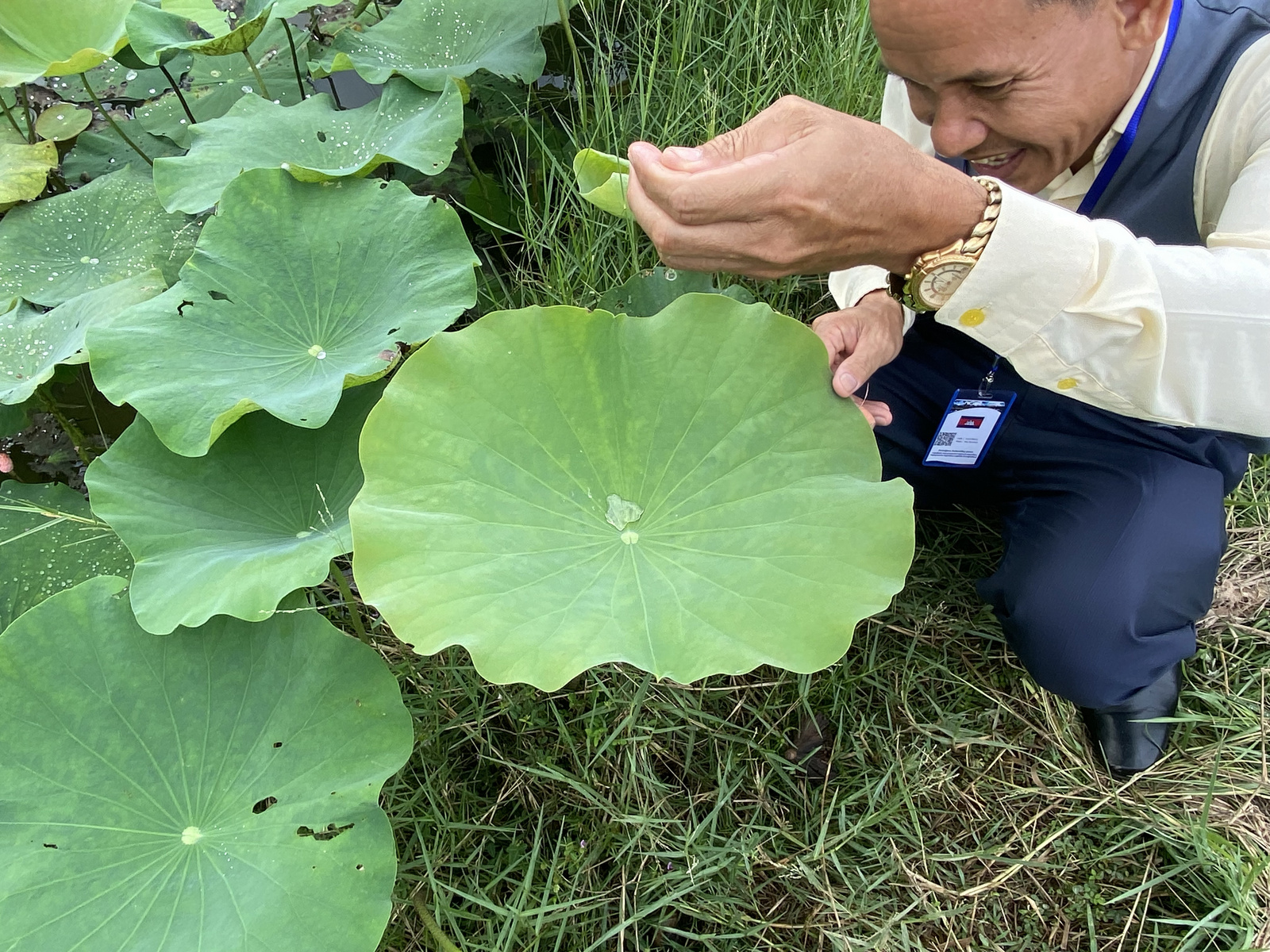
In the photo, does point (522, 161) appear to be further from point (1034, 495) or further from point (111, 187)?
point (1034, 495)

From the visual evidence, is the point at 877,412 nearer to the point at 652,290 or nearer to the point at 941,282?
the point at 941,282

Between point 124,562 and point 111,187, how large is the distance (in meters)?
0.92

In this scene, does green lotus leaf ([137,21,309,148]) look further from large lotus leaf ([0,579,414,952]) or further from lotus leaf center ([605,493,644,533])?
lotus leaf center ([605,493,644,533])

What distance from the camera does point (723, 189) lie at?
3.01 feet

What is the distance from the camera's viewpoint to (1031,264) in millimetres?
976

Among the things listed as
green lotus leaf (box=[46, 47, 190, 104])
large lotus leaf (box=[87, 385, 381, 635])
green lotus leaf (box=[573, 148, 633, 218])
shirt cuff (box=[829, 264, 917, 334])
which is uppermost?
green lotus leaf (box=[573, 148, 633, 218])

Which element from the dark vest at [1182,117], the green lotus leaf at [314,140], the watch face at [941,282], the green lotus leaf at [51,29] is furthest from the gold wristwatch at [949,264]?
the green lotus leaf at [51,29]

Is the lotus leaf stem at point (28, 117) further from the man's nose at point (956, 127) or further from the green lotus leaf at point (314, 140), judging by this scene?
the man's nose at point (956, 127)

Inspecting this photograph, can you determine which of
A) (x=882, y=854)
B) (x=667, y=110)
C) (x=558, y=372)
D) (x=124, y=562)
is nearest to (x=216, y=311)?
(x=124, y=562)

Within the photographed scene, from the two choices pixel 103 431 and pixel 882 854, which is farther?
pixel 103 431

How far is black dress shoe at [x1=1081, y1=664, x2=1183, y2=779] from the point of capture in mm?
1488

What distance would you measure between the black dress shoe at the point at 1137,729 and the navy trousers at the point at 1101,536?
0.06 meters

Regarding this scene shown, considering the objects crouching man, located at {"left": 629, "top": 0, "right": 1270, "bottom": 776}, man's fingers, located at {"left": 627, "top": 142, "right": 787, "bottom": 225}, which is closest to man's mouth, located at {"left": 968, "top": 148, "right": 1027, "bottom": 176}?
crouching man, located at {"left": 629, "top": 0, "right": 1270, "bottom": 776}

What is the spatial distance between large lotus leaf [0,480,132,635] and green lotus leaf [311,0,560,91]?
3.49 feet
